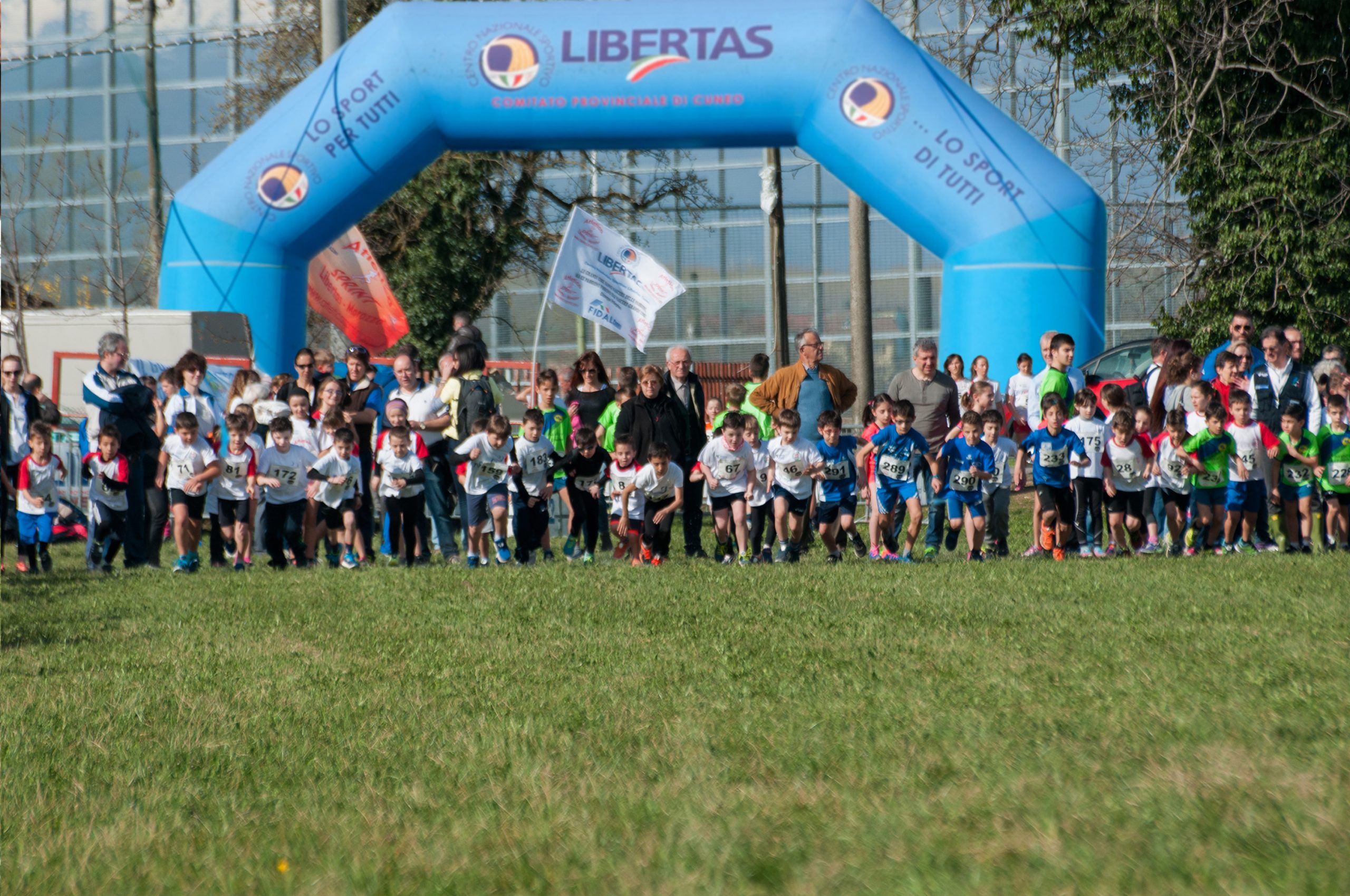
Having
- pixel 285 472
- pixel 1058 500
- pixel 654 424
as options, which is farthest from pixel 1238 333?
pixel 285 472

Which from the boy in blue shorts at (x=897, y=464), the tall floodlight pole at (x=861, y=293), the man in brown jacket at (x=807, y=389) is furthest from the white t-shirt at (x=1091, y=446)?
the tall floodlight pole at (x=861, y=293)

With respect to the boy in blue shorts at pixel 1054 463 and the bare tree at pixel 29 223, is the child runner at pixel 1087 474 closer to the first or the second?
the boy in blue shorts at pixel 1054 463

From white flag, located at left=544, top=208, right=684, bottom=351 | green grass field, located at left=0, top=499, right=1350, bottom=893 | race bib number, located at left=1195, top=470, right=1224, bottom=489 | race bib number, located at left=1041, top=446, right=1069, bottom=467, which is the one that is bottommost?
green grass field, located at left=0, top=499, right=1350, bottom=893

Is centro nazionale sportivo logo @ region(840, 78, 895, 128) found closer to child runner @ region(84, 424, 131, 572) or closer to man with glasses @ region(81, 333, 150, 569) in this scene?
man with glasses @ region(81, 333, 150, 569)

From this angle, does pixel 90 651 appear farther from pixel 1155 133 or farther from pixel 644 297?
pixel 1155 133

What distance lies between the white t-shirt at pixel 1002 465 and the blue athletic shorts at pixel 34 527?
25.4 feet

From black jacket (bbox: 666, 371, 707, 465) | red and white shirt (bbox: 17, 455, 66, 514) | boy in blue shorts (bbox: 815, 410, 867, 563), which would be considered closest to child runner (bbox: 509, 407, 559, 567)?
black jacket (bbox: 666, 371, 707, 465)

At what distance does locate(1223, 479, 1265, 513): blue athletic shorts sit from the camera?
1198 cm

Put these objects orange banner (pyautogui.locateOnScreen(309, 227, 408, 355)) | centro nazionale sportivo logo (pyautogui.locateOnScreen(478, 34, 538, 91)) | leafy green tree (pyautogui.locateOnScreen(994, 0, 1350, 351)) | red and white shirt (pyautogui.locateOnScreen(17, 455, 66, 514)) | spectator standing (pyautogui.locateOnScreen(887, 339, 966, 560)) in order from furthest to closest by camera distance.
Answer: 1. leafy green tree (pyautogui.locateOnScreen(994, 0, 1350, 351))
2. orange banner (pyautogui.locateOnScreen(309, 227, 408, 355))
3. centro nazionale sportivo logo (pyautogui.locateOnScreen(478, 34, 538, 91))
4. spectator standing (pyautogui.locateOnScreen(887, 339, 966, 560))
5. red and white shirt (pyautogui.locateOnScreen(17, 455, 66, 514))

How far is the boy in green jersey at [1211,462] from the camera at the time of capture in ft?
38.9

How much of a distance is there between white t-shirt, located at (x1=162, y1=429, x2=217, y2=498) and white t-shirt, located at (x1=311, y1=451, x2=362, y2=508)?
86cm

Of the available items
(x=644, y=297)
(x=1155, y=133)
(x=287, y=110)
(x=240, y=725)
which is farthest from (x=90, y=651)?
(x=1155, y=133)

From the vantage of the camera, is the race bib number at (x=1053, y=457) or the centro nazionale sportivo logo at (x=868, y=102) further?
the centro nazionale sportivo logo at (x=868, y=102)

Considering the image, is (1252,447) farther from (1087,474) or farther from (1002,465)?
(1002,465)
